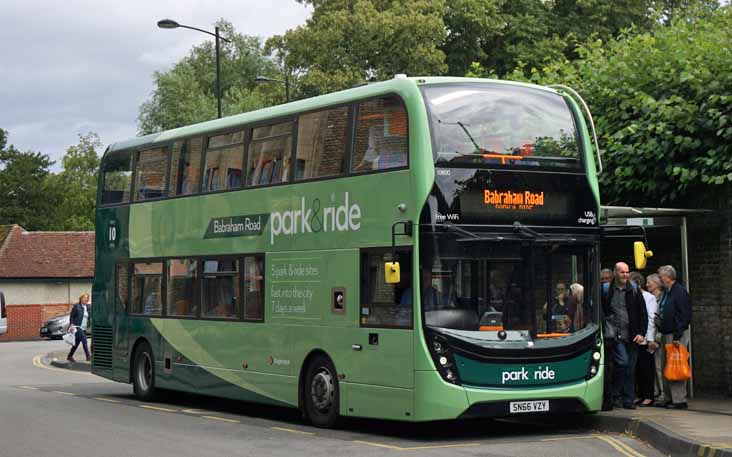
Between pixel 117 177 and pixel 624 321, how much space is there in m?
10.4

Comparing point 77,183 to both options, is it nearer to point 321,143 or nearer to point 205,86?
point 205,86

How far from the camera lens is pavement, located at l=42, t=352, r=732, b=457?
1243cm

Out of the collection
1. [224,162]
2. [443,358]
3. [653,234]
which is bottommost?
[443,358]

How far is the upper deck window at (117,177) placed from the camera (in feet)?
72.8

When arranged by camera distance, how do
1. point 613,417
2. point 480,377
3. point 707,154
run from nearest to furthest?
point 480,377, point 613,417, point 707,154

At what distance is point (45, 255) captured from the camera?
69.9 metres

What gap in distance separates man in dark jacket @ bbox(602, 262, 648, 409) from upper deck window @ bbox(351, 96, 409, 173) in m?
3.83

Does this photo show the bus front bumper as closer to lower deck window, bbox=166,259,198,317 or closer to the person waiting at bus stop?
the person waiting at bus stop

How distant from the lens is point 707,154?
18.0 meters

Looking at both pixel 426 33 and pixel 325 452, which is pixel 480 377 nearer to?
pixel 325 452

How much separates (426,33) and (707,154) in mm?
31405

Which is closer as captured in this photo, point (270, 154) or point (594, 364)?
point (594, 364)

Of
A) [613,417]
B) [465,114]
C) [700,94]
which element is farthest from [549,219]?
[700,94]

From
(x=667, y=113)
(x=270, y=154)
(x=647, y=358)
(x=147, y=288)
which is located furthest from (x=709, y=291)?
(x=147, y=288)
